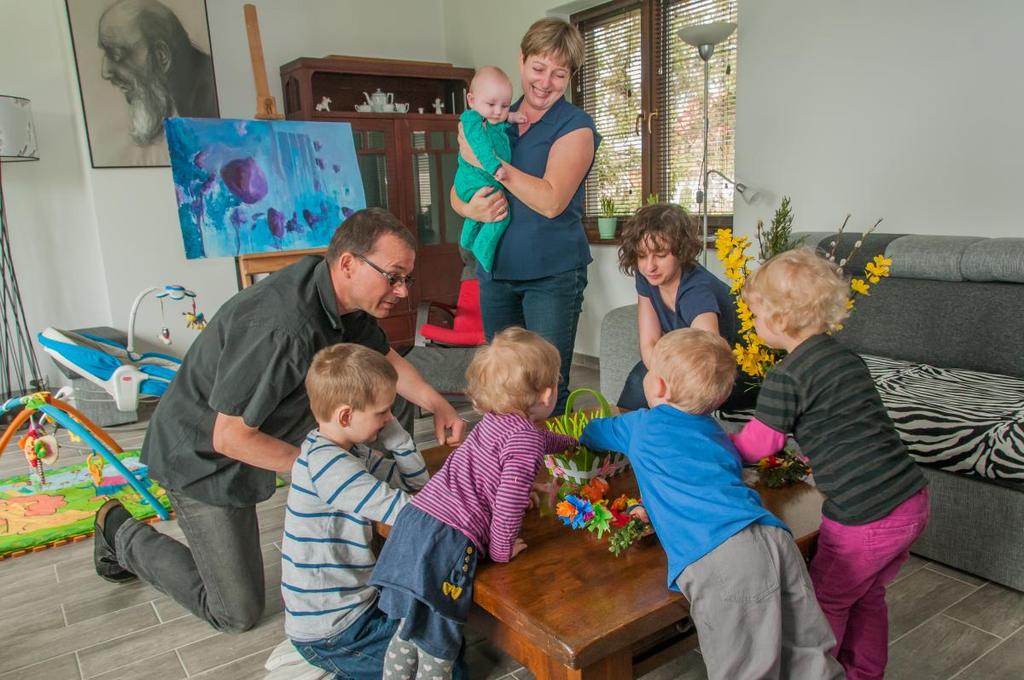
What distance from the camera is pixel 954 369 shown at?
263cm

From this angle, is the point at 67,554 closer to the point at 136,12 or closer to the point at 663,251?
the point at 663,251

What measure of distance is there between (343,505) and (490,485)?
0.33 m

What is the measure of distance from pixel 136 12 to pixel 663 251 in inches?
153

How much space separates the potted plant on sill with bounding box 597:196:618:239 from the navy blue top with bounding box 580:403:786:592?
135 inches

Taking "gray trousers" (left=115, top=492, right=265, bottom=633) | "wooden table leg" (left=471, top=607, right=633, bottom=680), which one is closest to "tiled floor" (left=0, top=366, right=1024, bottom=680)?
"gray trousers" (left=115, top=492, right=265, bottom=633)

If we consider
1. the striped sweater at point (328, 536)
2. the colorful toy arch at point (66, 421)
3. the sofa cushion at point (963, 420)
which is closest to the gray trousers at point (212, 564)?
the striped sweater at point (328, 536)

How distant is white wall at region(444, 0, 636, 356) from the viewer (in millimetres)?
4777

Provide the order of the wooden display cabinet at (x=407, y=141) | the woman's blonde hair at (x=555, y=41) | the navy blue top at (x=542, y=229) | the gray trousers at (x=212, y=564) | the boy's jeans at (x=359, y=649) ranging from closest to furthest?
the boy's jeans at (x=359, y=649) → the gray trousers at (x=212, y=564) → the woman's blonde hair at (x=555, y=41) → the navy blue top at (x=542, y=229) → the wooden display cabinet at (x=407, y=141)

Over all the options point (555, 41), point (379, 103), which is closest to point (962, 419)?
point (555, 41)

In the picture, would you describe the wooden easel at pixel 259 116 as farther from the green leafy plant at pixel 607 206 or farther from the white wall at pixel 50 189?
the green leafy plant at pixel 607 206

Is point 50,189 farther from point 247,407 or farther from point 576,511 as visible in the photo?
point 576,511

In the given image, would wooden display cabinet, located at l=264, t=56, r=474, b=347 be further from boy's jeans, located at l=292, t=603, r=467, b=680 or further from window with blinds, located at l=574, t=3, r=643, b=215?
boy's jeans, located at l=292, t=603, r=467, b=680

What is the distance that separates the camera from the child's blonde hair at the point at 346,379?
154 centimetres

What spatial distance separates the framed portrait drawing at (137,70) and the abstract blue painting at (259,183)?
1.09 metres
